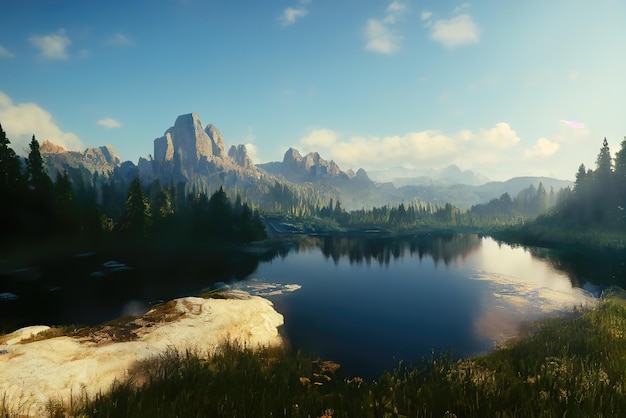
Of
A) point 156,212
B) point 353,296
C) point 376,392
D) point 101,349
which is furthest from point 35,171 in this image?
point 376,392

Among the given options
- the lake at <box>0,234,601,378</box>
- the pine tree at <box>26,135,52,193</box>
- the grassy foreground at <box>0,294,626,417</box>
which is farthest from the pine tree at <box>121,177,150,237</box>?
the grassy foreground at <box>0,294,626,417</box>

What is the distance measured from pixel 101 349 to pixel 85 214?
261 ft

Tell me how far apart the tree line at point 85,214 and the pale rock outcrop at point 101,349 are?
180 feet

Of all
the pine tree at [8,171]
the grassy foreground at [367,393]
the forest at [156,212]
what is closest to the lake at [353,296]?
the grassy foreground at [367,393]

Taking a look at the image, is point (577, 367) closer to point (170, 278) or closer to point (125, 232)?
point (170, 278)

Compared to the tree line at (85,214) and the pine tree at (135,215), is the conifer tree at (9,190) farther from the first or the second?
the pine tree at (135,215)

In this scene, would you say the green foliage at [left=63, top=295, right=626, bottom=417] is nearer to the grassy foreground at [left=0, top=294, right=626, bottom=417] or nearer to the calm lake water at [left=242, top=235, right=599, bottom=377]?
the grassy foreground at [left=0, top=294, right=626, bottom=417]

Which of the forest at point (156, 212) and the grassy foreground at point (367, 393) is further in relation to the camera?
the forest at point (156, 212)

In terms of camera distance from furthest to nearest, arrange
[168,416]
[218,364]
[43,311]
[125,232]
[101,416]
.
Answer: [125,232] → [43,311] → [218,364] → [101,416] → [168,416]

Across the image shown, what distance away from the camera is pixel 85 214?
7775 centimetres

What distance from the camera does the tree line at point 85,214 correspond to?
2270 inches

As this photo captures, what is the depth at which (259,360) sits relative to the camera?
15.8m

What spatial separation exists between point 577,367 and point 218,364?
14.3m

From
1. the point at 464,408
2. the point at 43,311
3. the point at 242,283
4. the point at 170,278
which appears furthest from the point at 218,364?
the point at 170,278
